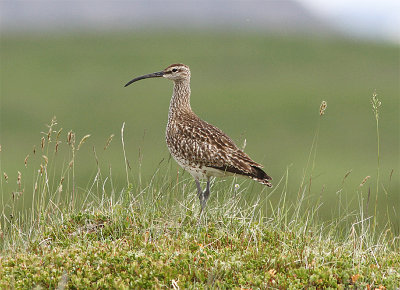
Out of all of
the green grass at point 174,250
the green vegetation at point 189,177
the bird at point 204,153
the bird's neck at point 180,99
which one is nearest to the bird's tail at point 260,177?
the bird at point 204,153

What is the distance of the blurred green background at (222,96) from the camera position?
37094 mm

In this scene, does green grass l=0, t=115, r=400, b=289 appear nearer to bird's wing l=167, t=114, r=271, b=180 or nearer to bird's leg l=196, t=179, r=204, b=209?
bird's leg l=196, t=179, r=204, b=209

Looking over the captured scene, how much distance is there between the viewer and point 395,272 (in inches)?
292

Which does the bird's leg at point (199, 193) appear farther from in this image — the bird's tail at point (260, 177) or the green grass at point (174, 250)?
the bird's tail at point (260, 177)

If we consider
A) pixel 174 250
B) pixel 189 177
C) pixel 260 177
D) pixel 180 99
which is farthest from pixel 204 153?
pixel 174 250

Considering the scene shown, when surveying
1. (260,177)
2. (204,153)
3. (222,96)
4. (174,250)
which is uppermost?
(204,153)

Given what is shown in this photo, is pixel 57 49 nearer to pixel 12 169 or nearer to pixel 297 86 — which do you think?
pixel 297 86

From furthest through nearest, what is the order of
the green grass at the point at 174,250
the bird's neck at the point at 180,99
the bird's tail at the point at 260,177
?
the bird's neck at the point at 180,99 < the bird's tail at the point at 260,177 < the green grass at the point at 174,250

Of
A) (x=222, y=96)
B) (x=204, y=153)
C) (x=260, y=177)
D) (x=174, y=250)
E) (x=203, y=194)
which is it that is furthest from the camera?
(x=222, y=96)

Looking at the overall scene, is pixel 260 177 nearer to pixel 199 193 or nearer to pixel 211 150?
pixel 211 150

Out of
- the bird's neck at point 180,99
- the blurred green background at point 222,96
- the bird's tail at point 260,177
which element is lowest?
the blurred green background at point 222,96

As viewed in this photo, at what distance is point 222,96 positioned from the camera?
49.2 meters

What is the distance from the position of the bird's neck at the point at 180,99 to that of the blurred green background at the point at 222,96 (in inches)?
567

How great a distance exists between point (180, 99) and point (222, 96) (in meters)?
37.8
